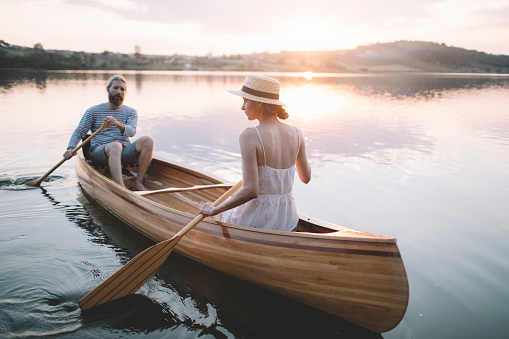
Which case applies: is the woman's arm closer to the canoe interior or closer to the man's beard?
the canoe interior

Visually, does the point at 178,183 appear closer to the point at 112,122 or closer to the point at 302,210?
the point at 112,122

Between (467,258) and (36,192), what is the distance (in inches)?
246

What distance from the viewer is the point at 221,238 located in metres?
3.37

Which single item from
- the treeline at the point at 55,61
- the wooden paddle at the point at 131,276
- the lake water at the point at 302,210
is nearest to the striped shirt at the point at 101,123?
the lake water at the point at 302,210

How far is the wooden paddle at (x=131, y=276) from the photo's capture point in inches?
123

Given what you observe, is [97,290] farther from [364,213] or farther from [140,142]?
[364,213]

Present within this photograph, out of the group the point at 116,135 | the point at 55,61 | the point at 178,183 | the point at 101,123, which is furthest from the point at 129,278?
the point at 55,61

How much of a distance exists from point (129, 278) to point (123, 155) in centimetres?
280

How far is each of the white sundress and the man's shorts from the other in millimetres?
2906

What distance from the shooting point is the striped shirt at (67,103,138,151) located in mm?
5656

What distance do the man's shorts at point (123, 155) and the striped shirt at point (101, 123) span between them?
142 millimetres

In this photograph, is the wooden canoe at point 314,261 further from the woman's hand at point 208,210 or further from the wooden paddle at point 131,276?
the wooden paddle at point 131,276

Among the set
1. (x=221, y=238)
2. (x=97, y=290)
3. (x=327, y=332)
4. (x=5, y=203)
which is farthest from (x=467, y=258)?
(x=5, y=203)

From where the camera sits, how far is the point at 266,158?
2928 mm
